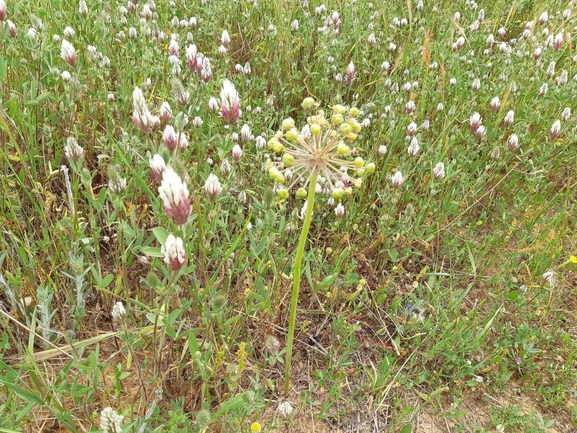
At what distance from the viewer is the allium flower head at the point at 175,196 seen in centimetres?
111

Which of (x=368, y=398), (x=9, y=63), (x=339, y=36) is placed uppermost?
(x=339, y=36)

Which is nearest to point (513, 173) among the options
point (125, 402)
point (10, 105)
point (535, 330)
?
point (535, 330)

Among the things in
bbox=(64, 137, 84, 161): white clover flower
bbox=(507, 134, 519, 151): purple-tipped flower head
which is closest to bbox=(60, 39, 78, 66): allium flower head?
bbox=(64, 137, 84, 161): white clover flower

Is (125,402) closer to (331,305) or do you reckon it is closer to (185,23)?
(331,305)

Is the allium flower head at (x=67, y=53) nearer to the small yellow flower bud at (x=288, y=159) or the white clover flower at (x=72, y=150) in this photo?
the white clover flower at (x=72, y=150)

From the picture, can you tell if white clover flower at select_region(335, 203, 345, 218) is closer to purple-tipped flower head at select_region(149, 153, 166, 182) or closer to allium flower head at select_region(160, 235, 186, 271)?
purple-tipped flower head at select_region(149, 153, 166, 182)

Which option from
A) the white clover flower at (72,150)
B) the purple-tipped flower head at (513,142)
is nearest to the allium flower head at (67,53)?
the white clover flower at (72,150)

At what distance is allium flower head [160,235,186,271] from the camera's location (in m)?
1.16

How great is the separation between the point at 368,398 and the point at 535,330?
825 mm

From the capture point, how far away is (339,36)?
3389 mm

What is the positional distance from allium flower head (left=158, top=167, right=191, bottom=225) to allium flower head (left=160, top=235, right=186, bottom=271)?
0.05 metres

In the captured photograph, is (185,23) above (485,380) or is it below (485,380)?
above

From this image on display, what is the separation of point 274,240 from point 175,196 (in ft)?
3.26

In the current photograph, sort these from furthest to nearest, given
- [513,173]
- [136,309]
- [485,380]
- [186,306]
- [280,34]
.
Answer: [280,34] < [513,173] < [485,380] < [136,309] < [186,306]
